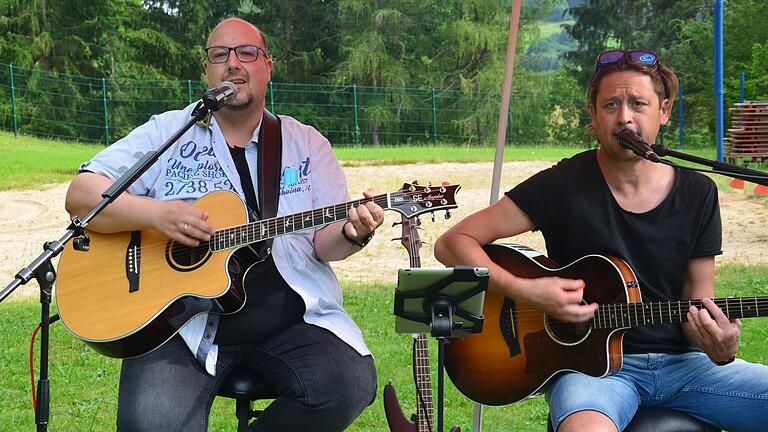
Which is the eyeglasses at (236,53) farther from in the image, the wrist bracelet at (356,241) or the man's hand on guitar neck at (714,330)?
the man's hand on guitar neck at (714,330)

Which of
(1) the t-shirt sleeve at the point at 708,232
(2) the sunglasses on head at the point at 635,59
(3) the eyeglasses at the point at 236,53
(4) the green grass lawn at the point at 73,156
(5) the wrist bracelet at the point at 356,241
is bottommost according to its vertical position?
(4) the green grass lawn at the point at 73,156

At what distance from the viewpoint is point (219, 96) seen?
308 centimetres

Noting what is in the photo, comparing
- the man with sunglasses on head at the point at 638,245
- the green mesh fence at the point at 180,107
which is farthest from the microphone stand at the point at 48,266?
the green mesh fence at the point at 180,107

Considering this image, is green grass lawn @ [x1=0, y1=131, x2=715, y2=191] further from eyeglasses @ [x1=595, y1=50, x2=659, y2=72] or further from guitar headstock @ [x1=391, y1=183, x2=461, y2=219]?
eyeglasses @ [x1=595, y1=50, x2=659, y2=72]

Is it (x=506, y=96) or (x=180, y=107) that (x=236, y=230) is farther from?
(x=180, y=107)

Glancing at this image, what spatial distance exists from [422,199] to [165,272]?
937 millimetres

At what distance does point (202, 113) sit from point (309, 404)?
3.37 feet

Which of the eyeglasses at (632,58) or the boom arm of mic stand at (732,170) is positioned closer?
the boom arm of mic stand at (732,170)

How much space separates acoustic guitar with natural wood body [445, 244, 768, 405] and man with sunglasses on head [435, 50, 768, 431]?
0.05m

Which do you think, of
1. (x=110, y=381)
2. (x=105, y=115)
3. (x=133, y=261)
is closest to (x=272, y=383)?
(x=133, y=261)

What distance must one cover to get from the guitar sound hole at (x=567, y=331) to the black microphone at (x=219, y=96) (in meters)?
1.29

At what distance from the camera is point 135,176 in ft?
9.57

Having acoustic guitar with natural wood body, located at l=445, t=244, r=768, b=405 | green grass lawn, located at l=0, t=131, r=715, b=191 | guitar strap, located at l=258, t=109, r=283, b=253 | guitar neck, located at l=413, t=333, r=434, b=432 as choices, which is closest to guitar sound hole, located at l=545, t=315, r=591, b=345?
acoustic guitar with natural wood body, located at l=445, t=244, r=768, b=405

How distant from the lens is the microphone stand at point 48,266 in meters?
2.60
